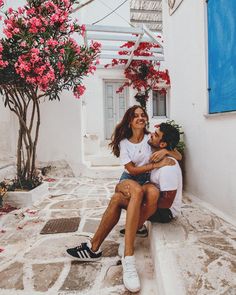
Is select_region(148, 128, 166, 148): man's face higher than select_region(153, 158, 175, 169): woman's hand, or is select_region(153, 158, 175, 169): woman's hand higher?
select_region(148, 128, 166, 148): man's face

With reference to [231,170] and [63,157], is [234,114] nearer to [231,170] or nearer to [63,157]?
[231,170]

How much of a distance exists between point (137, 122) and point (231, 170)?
109cm

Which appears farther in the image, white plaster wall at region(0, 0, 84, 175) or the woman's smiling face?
white plaster wall at region(0, 0, 84, 175)

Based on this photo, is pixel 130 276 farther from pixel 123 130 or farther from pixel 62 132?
pixel 62 132

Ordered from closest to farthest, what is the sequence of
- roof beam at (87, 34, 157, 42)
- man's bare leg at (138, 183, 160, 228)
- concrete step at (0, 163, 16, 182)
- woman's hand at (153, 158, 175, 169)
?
man's bare leg at (138, 183, 160, 228) → woman's hand at (153, 158, 175, 169) → concrete step at (0, 163, 16, 182) → roof beam at (87, 34, 157, 42)

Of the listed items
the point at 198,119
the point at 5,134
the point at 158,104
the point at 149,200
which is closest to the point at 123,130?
the point at 149,200

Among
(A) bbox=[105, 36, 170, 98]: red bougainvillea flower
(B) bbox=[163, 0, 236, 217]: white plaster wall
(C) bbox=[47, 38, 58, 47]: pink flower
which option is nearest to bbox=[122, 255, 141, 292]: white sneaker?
(B) bbox=[163, 0, 236, 217]: white plaster wall

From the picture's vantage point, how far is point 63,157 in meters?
6.38

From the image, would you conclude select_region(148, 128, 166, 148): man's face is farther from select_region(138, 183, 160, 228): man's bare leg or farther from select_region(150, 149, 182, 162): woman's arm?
select_region(138, 183, 160, 228): man's bare leg

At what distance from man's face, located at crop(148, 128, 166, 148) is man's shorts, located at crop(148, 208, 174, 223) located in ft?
1.94

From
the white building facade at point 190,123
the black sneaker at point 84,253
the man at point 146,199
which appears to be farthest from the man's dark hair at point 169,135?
the black sneaker at point 84,253

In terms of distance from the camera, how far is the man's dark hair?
2.32 metres

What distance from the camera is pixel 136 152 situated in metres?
2.49

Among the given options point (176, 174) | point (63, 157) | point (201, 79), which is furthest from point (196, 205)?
point (63, 157)
